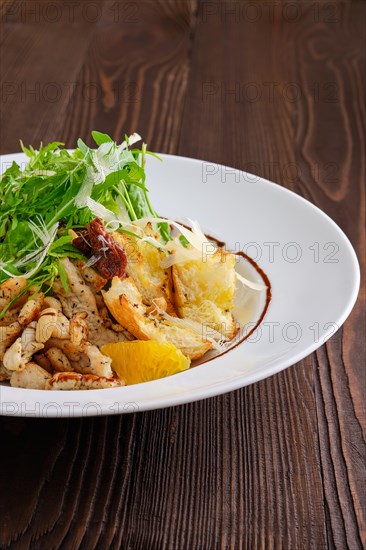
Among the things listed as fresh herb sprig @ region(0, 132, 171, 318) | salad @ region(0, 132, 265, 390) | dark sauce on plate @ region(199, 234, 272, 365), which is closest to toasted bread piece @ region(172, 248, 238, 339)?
salad @ region(0, 132, 265, 390)

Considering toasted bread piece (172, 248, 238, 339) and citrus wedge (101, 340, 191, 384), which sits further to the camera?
toasted bread piece (172, 248, 238, 339)

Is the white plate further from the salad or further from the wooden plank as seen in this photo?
the wooden plank

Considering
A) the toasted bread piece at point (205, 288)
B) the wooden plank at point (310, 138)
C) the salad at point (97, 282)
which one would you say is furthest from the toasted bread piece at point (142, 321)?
the wooden plank at point (310, 138)

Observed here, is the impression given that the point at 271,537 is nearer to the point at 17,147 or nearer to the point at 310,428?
the point at 310,428

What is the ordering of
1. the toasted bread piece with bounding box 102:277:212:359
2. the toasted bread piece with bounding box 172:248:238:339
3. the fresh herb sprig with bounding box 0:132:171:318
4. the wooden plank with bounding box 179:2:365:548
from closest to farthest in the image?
the wooden plank with bounding box 179:2:365:548
the toasted bread piece with bounding box 102:277:212:359
the fresh herb sprig with bounding box 0:132:171:318
the toasted bread piece with bounding box 172:248:238:339

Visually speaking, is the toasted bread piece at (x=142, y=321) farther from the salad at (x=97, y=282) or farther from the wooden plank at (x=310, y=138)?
the wooden plank at (x=310, y=138)

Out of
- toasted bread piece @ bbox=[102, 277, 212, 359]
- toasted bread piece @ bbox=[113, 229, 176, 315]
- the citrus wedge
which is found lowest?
the citrus wedge

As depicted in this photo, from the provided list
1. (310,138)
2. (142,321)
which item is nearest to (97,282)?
(142,321)
